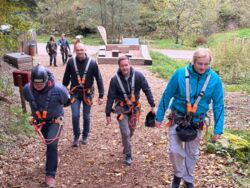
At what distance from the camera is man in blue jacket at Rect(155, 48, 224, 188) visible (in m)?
4.54

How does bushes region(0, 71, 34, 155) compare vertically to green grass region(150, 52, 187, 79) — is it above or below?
below

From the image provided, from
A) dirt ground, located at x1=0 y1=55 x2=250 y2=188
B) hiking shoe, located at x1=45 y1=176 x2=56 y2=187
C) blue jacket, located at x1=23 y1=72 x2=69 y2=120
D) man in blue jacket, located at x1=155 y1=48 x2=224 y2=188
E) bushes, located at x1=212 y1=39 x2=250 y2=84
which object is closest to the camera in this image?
man in blue jacket, located at x1=155 y1=48 x2=224 y2=188

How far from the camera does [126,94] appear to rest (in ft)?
19.5

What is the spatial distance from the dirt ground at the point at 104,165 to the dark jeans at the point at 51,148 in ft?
1.01

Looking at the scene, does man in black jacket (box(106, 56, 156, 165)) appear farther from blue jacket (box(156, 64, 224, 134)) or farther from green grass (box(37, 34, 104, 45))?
green grass (box(37, 34, 104, 45))

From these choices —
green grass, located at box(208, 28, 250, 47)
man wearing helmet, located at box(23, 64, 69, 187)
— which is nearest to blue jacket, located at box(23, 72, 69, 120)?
man wearing helmet, located at box(23, 64, 69, 187)

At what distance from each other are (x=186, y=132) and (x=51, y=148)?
195 cm

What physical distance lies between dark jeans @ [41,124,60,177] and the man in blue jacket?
150 centimetres

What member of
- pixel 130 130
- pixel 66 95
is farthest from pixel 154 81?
pixel 66 95

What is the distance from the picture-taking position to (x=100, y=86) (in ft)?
22.8

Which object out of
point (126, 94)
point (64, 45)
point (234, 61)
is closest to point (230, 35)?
point (234, 61)

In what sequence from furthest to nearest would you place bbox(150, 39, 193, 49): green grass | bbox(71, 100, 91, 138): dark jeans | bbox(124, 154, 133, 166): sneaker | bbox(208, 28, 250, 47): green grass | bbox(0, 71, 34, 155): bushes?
bbox(208, 28, 250, 47): green grass → bbox(150, 39, 193, 49): green grass → bbox(0, 71, 34, 155): bushes → bbox(71, 100, 91, 138): dark jeans → bbox(124, 154, 133, 166): sneaker

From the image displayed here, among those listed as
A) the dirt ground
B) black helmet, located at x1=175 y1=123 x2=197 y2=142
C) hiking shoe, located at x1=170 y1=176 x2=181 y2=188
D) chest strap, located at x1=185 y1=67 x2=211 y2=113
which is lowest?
the dirt ground

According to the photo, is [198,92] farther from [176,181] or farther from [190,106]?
[176,181]
